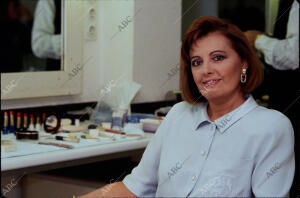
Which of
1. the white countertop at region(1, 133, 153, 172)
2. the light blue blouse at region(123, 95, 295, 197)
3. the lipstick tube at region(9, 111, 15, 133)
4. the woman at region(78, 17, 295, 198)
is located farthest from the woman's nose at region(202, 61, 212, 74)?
the lipstick tube at region(9, 111, 15, 133)

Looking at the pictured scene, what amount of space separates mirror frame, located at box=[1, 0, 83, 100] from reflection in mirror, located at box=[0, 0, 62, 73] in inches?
1.1

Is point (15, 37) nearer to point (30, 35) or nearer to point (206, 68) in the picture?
point (30, 35)

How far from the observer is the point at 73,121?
2.43 metres

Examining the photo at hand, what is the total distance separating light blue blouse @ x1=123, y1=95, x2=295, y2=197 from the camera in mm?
1385

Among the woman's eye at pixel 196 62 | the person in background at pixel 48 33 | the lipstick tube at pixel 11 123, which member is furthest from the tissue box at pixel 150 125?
the woman's eye at pixel 196 62

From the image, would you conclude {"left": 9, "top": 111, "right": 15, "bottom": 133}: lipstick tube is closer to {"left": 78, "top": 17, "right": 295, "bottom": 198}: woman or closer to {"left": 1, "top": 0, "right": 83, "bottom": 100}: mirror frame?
{"left": 1, "top": 0, "right": 83, "bottom": 100}: mirror frame

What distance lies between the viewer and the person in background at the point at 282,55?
2445mm

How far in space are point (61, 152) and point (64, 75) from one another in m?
0.61

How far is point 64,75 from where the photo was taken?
2473mm

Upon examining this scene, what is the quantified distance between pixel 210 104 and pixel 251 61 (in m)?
0.18

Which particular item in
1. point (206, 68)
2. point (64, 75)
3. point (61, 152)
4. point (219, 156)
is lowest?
point (61, 152)

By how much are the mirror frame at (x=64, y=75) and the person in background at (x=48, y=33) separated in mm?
31

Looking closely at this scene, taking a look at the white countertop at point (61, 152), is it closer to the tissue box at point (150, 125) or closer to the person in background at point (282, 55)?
the tissue box at point (150, 125)

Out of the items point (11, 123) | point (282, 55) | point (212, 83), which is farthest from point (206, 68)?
point (282, 55)
